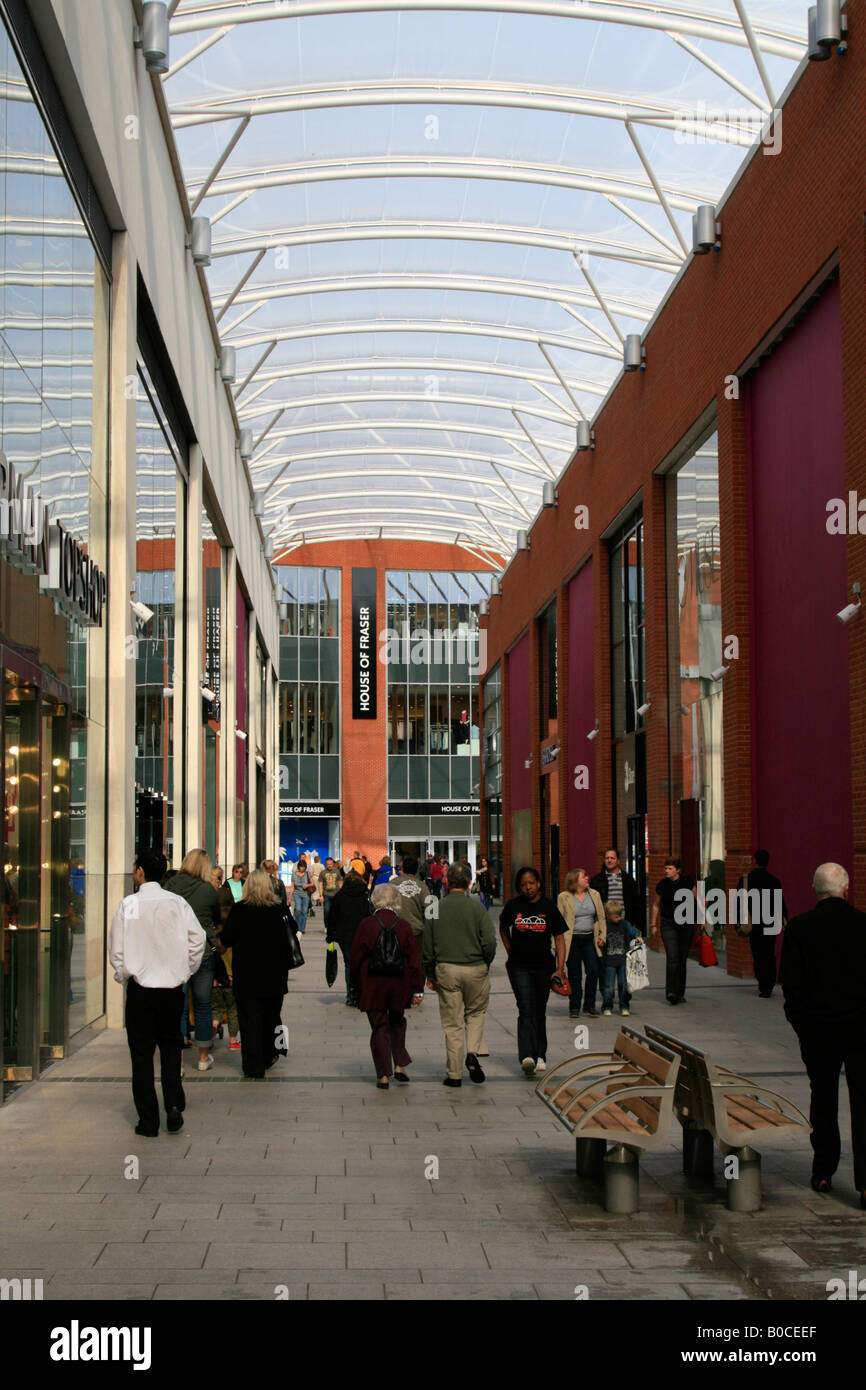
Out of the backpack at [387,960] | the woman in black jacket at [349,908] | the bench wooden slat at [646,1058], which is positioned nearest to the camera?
the bench wooden slat at [646,1058]

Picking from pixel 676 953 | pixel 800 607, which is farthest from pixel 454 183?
pixel 676 953

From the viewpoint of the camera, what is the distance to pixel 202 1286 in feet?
18.2

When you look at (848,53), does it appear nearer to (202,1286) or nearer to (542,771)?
(202,1286)

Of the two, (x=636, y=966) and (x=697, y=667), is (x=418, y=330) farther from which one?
(x=636, y=966)

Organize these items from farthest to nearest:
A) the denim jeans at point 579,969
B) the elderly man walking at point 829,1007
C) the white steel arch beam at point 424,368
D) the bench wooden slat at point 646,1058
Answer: the white steel arch beam at point 424,368 < the denim jeans at point 579,969 < the bench wooden slat at point 646,1058 < the elderly man walking at point 829,1007

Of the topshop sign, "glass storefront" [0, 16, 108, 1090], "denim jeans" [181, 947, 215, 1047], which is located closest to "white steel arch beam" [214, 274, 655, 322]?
"glass storefront" [0, 16, 108, 1090]

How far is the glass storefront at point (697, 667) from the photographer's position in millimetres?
20688

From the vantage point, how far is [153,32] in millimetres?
14789

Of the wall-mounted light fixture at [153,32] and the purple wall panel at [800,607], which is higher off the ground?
the wall-mounted light fixture at [153,32]

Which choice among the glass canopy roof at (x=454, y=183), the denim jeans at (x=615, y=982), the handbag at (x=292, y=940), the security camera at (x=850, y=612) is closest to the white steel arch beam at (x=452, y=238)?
the glass canopy roof at (x=454, y=183)

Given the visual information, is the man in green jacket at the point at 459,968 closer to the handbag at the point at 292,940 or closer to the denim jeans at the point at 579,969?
the handbag at the point at 292,940

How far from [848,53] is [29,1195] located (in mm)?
12726

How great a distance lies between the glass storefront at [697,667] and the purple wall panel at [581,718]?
302 inches

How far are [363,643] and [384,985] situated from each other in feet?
172
